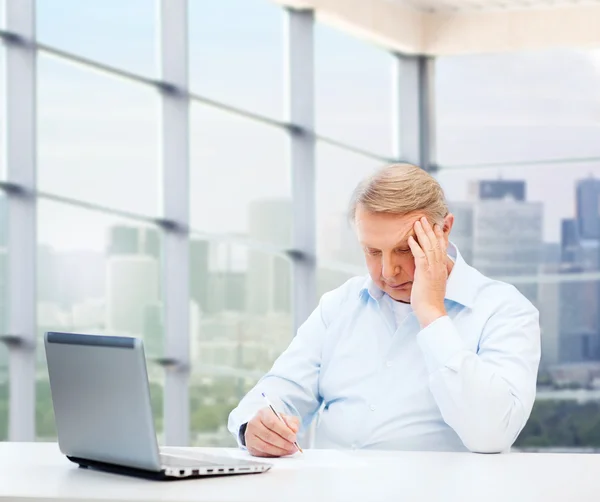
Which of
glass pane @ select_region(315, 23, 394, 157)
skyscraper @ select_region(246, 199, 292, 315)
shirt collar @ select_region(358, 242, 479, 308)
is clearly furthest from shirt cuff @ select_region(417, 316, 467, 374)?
glass pane @ select_region(315, 23, 394, 157)

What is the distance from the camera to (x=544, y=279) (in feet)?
27.3

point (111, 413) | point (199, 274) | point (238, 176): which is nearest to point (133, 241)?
point (199, 274)

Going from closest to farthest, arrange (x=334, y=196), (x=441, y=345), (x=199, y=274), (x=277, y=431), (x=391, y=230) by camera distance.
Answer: (x=277, y=431) → (x=441, y=345) → (x=391, y=230) → (x=199, y=274) → (x=334, y=196)

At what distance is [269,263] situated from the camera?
708 cm

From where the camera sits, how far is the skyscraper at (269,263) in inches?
273

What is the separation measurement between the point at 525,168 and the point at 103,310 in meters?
3.78

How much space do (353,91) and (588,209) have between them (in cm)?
205

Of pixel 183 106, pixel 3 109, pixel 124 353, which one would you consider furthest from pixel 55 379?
pixel 183 106

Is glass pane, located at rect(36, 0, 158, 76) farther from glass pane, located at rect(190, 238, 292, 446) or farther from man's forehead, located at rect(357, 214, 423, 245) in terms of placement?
man's forehead, located at rect(357, 214, 423, 245)

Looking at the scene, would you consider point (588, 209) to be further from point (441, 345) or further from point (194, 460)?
point (194, 460)

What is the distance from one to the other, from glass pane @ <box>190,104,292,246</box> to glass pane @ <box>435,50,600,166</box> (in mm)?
1892

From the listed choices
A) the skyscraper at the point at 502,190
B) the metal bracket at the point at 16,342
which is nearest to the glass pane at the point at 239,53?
the metal bracket at the point at 16,342

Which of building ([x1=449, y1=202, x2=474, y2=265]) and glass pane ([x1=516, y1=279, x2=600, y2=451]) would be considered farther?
building ([x1=449, y1=202, x2=474, y2=265])

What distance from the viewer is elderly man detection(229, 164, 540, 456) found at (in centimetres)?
259
